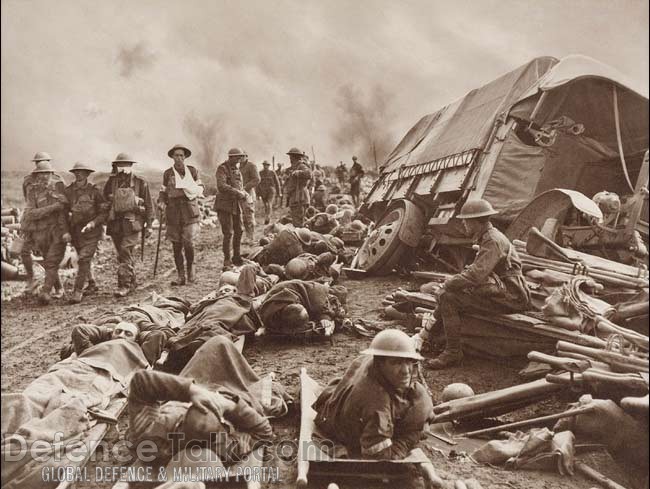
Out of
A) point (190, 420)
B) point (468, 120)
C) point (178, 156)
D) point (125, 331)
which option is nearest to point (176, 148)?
point (178, 156)

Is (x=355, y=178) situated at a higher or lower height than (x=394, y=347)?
higher

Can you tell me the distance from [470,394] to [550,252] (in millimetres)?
2220

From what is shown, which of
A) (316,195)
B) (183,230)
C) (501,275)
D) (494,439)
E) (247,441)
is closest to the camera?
(247,441)

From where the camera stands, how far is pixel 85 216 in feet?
25.8

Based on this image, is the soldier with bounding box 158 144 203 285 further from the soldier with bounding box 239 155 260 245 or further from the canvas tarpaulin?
the canvas tarpaulin

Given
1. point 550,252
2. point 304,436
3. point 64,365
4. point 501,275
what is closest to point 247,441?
point 304,436

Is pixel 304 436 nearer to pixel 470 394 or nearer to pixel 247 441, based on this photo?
pixel 247 441

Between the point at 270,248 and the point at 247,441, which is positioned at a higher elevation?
the point at 270,248

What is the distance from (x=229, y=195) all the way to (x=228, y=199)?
0.09 metres

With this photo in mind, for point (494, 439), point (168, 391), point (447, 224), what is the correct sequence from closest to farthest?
point (168, 391) < point (494, 439) < point (447, 224)

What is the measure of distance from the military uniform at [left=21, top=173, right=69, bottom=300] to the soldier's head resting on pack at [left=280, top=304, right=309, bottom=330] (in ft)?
12.9

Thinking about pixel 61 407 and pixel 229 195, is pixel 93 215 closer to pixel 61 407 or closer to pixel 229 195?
pixel 229 195

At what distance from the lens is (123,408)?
13.8ft

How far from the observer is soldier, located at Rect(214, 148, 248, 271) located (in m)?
8.88
